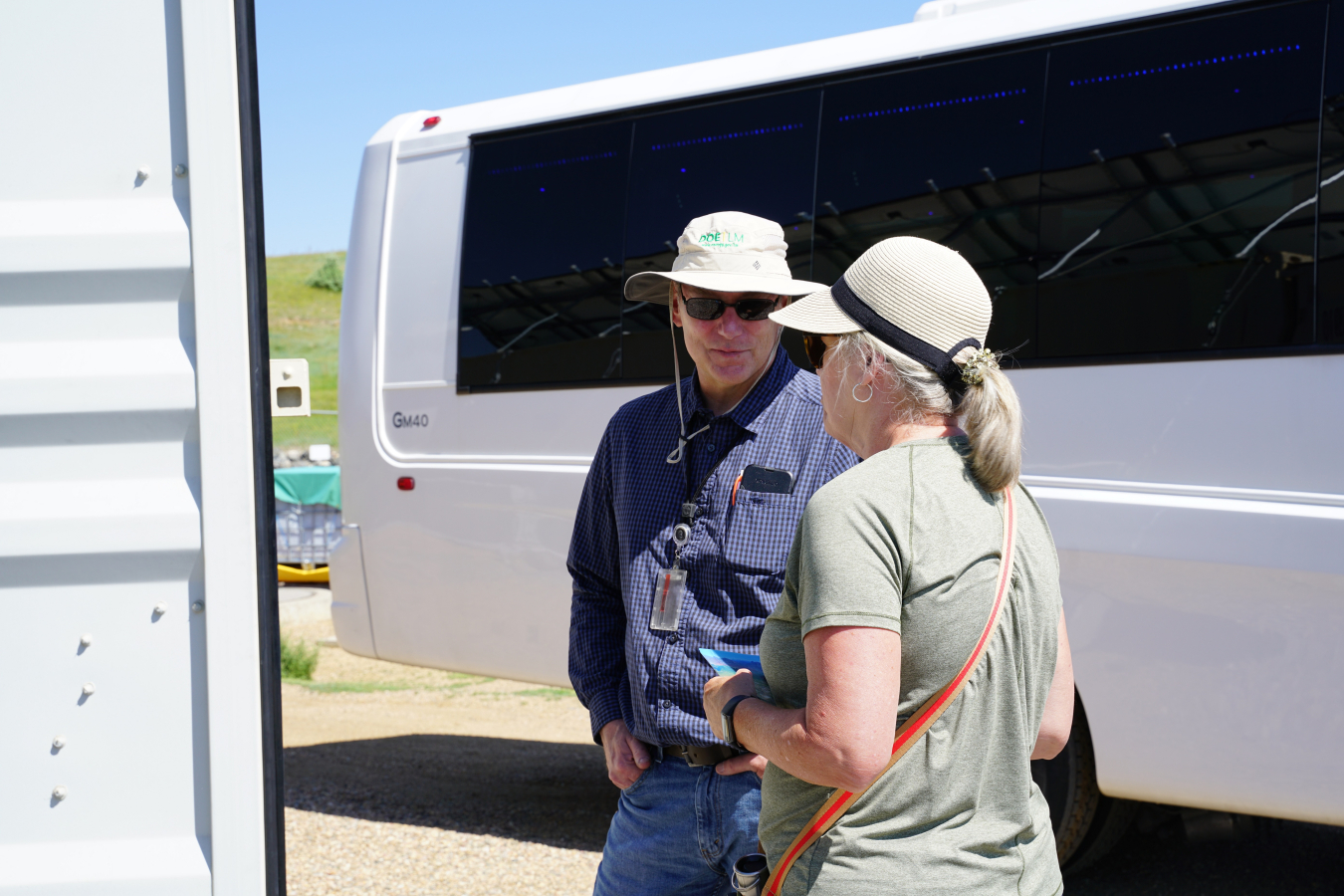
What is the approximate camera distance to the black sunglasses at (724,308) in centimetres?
245

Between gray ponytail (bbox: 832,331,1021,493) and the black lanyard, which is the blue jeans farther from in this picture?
gray ponytail (bbox: 832,331,1021,493)

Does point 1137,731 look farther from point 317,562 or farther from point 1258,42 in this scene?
point 317,562

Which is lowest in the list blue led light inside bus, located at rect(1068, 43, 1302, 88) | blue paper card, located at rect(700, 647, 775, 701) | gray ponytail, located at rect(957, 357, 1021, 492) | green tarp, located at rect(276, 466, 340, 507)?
green tarp, located at rect(276, 466, 340, 507)

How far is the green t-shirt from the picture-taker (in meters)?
1.57

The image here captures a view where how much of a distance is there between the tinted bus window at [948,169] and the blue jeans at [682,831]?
7.79ft

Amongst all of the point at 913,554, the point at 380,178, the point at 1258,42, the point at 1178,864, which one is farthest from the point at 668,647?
the point at 380,178

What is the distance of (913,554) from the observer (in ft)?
5.19

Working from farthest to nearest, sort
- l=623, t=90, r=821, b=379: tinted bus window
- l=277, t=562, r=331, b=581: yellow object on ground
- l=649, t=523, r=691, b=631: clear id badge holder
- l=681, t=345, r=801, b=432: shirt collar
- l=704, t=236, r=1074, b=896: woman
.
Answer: l=277, t=562, r=331, b=581: yellow object on ground → l=623, t=90, r=821, b=379: tinted bus window → l=681, t=345, r=801, b=432: shirt collar → l=649, t=523, r=691, b=631: clear id badge holder → l=704, t=236, r=1074, b=896: woman

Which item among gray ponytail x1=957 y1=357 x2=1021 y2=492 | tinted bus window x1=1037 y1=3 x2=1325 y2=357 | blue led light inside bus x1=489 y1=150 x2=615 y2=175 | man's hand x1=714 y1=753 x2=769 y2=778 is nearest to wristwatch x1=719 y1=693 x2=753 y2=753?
man's hand x1=714 y1=753 x2=769 y2=778

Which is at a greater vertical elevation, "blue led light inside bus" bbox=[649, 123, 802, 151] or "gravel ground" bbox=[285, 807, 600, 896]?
A: "blue led light inside bus" bbox=[649, 123, 802, 151]

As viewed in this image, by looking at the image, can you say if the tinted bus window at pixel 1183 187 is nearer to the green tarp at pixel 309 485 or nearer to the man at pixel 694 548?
the man at pixel 694 548

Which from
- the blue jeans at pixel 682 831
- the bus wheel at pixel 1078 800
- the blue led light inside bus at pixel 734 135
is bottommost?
the bus wheel at pixel 1078 800

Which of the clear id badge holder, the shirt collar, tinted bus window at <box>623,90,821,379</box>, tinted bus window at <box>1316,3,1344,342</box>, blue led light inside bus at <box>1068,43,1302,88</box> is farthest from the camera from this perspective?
tinted bus window at <box>623,90,821,379</box>

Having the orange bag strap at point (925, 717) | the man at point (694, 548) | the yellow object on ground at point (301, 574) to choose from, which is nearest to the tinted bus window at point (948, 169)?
the man at point (694, 548)
